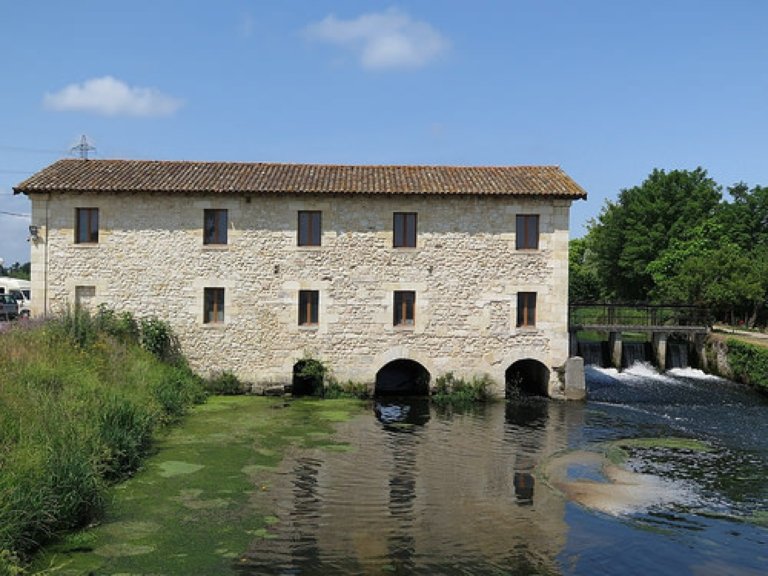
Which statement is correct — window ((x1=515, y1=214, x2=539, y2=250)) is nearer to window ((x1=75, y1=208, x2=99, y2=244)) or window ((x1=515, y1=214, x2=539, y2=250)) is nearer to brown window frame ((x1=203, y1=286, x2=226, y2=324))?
brown window frame ((x1=203, y1=286, x2=226, y2=324))

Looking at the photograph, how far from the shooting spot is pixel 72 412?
451 inches

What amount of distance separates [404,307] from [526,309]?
4064 mm

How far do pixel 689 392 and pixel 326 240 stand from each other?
1443cm

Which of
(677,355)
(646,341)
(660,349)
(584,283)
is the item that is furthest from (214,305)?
(584,283)

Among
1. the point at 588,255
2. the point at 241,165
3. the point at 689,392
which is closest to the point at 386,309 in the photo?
the point at 241,165

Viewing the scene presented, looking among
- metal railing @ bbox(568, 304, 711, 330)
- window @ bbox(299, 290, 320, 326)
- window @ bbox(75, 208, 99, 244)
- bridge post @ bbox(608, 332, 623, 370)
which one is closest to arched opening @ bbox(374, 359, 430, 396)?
window @ bbox(299, 290, 320, 326)

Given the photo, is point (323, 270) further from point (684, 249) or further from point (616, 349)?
point (684, 249)

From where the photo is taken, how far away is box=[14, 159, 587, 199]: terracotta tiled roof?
20656 mm

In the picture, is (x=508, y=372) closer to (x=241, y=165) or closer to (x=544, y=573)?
(x=241, y=165)

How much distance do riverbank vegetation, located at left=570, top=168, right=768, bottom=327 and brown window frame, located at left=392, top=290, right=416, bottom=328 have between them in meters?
18.2

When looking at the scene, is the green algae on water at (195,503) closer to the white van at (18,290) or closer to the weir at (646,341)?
the weir at (646,341)

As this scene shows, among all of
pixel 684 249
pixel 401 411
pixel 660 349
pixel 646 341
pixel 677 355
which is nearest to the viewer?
pixel 401 411

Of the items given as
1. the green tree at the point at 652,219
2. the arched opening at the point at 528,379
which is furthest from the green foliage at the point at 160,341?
the green tree at the point at 652,219

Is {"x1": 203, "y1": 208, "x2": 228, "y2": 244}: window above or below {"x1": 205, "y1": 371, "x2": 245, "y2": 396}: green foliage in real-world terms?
above
